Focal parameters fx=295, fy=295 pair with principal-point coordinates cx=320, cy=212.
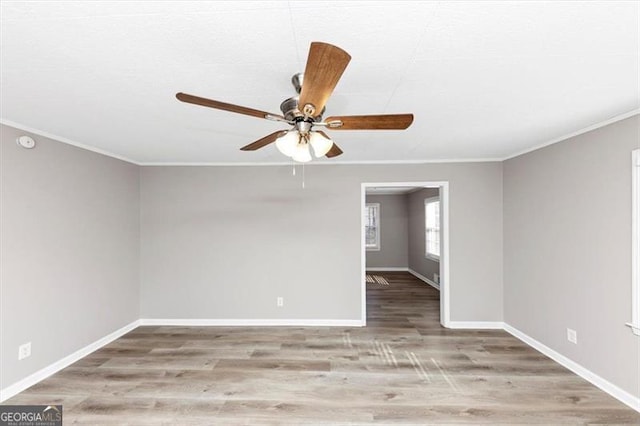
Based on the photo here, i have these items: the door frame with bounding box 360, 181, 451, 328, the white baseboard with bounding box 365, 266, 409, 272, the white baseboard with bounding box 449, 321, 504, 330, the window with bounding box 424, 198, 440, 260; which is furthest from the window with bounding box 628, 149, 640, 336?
the white baseboard with bounding box 365, 266, 409, 272

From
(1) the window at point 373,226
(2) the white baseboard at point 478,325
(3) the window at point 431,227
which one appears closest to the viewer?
(2) the white baseboard at point 478,325

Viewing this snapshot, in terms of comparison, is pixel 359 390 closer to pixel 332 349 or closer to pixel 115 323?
pixel 332 349

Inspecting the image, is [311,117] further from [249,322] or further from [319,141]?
[249,322]

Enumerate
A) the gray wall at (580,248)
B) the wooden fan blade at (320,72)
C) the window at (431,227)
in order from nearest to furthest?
Result: the wooden fan blade at (320,72), the gray wall at (580,248), the window at (431,227)

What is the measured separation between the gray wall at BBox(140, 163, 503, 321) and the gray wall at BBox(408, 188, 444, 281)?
125 inches

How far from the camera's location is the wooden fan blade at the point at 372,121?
1.49 meters

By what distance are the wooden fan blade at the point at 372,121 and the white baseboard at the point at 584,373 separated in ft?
9.34

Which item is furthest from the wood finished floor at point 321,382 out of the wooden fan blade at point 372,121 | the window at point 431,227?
the window at point 431,227

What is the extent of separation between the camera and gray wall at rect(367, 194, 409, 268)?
8.41 metres

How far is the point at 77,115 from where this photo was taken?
229 cm

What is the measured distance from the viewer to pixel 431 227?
22.8 feet

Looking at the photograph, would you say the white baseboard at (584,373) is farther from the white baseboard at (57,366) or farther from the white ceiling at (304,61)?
the white baseboard at (57,366)

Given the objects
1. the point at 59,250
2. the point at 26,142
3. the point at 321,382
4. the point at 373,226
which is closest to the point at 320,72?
the point at 321,382

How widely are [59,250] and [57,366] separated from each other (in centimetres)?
112
